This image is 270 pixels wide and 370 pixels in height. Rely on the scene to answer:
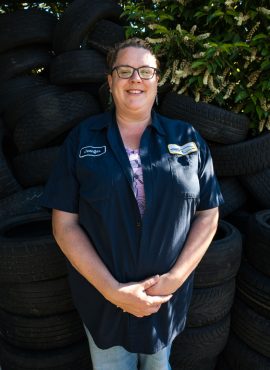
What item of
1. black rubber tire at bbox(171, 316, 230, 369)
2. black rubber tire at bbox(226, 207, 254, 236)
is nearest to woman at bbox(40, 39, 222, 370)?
black rubber tire at bbox(171, 316, 230, 369)

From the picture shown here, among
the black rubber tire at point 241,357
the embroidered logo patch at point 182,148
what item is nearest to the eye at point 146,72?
the embroidered logo patch at point 182,148

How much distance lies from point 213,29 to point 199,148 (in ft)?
5.13

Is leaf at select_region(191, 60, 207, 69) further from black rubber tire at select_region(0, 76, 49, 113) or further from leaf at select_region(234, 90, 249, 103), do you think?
black rubber tire at select_region(0, 76, 49, 113)

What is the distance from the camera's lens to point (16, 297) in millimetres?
2324

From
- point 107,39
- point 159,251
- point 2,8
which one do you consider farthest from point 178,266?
point 2,8

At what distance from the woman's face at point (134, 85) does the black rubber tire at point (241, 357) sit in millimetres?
1780

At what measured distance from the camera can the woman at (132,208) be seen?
156 cm

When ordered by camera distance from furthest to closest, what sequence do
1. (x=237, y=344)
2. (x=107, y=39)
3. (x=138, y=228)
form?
(x=107, y=39), (x=237, y=344), (x=138, y=228)

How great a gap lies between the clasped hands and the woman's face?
0.73 m

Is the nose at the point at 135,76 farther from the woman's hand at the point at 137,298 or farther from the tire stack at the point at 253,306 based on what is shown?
the tire stack at the point at 253,306

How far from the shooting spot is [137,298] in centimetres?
153

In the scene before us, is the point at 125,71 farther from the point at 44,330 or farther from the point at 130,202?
the point at 44,330

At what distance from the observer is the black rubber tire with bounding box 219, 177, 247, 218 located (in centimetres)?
305

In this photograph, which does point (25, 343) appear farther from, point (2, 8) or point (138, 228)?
point (2, 8)
